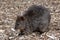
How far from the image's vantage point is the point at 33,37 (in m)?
6.87

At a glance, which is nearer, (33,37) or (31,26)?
(33,37)

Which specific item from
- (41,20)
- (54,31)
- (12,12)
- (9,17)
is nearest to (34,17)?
(41,20)

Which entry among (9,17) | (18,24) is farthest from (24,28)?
(9,17)

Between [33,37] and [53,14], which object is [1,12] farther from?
[33,37]

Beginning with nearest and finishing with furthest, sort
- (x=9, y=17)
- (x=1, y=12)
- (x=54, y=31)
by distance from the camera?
(x=54, y=31)
(x=9, y=17)
(x=1, y=12)

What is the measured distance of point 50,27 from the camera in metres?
7.63

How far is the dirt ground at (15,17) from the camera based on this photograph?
6879mm

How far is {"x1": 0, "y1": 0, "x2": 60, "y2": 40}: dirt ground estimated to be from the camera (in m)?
6.88

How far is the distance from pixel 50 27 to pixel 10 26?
115 centimetres

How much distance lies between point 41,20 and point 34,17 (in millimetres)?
211

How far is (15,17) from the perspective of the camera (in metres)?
8.52

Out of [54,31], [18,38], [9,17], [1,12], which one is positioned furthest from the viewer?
[1,12]

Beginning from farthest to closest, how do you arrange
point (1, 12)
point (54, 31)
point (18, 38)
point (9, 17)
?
point (1, 12)
point (9, 17)
point (54, 31)
point (18, 38)

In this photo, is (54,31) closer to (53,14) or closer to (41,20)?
(41,20)
